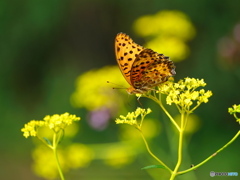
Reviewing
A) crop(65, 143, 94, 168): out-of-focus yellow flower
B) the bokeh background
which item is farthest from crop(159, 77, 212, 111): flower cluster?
the bokeh background

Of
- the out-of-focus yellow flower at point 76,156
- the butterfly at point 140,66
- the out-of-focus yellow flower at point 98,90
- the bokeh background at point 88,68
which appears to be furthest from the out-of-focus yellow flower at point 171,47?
the bokeh background at point 88,68

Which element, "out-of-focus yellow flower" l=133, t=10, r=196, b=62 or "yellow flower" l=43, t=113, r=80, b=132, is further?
"out-of-focus yellow flower" l=133, t=10, r=196, b=62

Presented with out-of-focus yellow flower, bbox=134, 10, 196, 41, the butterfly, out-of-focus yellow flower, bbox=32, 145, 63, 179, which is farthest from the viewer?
out-of-focus yellow flower, bbox=134, 10, 196, 41

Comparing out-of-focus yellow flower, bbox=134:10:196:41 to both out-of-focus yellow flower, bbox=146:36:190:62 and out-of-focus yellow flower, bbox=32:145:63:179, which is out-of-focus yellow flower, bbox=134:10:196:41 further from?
out-of-focus yellow flower, bbox=32:145:63:179

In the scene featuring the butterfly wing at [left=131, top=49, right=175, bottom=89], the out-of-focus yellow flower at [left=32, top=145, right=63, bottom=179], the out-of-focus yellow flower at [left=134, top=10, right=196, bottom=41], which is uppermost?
the out-of-focus yellow flower at [left=134, top=10, right=196, bottom=41]

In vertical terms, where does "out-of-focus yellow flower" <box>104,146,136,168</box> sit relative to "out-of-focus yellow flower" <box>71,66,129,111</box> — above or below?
below

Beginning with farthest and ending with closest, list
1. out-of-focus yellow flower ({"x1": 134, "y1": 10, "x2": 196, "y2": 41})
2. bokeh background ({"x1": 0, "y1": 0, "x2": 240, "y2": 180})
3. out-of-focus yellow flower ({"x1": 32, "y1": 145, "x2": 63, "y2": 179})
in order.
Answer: bokeh background ({"x1": 0, "y1": 0, "x2": 240, "y2": 180})
out-of-focus yellow flower ({"x1": 134, "y1": 10, "x2": 196, "y2": 41})
out-of-focus yellow flower ({"x1": 32, "y1": 145, "x2": 63, "y2": 179})
